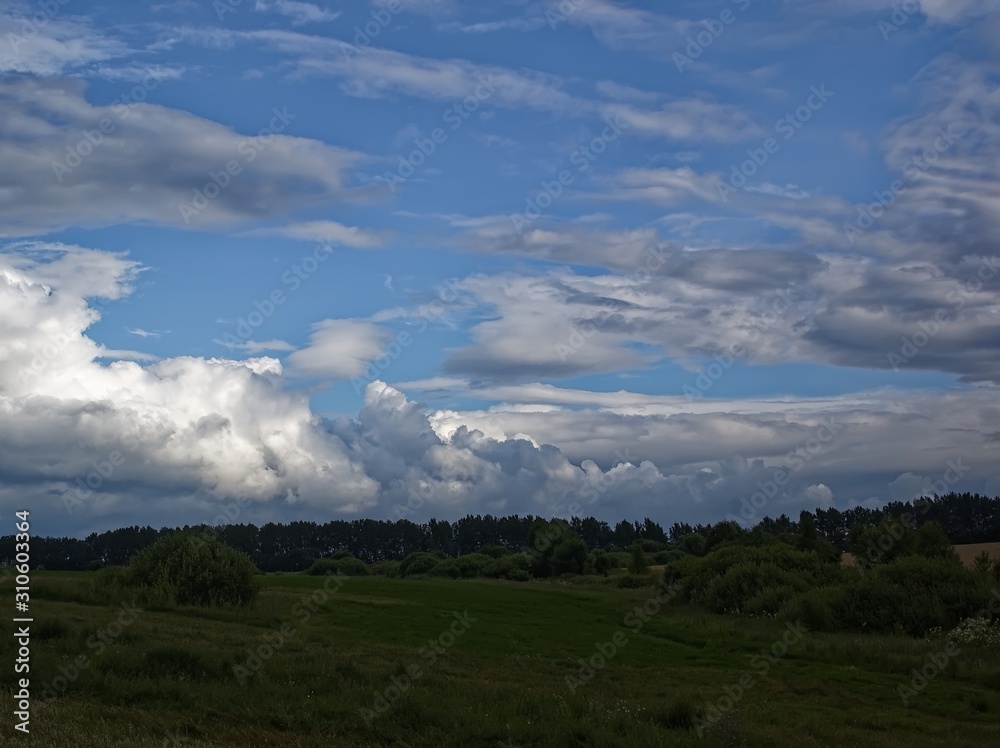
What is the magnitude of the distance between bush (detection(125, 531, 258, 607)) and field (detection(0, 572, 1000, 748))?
2.09 meters

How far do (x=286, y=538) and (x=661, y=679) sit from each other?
360 ft

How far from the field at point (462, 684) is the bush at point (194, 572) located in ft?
6.85

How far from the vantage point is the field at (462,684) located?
45.5 feet

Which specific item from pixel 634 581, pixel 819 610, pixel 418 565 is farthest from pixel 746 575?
pixel 418 565

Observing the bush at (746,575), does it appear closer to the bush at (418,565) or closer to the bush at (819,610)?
the bush at (819,610)

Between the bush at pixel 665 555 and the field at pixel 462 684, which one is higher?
the bush at pixel 665 555

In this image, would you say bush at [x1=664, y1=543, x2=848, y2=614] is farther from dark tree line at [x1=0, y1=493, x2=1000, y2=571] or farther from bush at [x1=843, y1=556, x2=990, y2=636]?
dark tree line at [x1=0, y1=493, x2=1000, y2=571]

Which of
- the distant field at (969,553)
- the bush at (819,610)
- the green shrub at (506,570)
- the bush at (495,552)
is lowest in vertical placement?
the bush at (819,610)

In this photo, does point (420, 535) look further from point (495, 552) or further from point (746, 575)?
point (746, 575)

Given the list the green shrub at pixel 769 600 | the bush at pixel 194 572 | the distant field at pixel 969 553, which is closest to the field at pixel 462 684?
the bush at pixel 194 572

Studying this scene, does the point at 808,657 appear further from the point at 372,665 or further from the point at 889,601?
the point at 372,665

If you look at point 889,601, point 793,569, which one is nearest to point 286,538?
point 793,569

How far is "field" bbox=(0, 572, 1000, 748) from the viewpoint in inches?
547

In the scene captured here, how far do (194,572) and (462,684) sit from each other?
2117 centimetres
